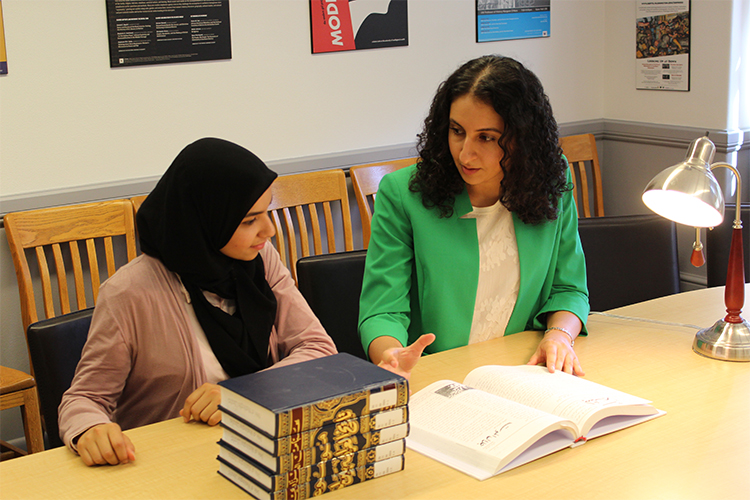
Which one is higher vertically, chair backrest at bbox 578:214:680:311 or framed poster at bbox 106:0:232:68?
framed poster at bbox 106:0:232:68

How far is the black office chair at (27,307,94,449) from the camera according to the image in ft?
4.97

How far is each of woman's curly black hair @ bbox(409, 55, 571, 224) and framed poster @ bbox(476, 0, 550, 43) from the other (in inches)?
76.6

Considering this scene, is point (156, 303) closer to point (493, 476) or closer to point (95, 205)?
point (493, 476)

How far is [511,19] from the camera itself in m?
3.77

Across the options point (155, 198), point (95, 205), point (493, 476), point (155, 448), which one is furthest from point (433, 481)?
point (95, 205)

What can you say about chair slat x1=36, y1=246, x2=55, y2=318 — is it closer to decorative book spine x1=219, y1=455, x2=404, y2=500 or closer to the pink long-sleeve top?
the pink long-sleeve top

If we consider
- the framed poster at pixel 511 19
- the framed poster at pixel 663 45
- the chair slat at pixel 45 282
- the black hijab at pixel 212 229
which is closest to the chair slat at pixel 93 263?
the chair slat at pixel 45 282

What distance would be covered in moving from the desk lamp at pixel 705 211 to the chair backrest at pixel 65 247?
1.94m

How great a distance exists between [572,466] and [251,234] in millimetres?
783

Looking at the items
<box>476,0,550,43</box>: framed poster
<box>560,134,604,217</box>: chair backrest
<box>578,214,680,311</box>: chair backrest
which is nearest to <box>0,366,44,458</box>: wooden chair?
<box>578,214,680,311</box>: chair backrest

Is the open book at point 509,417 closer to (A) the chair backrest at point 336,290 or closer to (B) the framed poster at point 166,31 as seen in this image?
(A) the chair backrest at point 336,290

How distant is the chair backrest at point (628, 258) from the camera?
2291 millimetres

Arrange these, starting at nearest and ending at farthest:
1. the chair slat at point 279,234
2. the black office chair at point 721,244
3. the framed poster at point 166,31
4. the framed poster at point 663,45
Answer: the black office chair at point 721,244
the framed poster at point 166,31
the chair slat at point 279,234
the framed poster at point 663,45

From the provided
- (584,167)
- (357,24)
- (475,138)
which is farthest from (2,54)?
(584,167)
